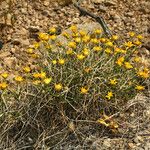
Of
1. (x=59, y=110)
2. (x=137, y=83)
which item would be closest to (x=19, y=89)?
(x=59, y=110)

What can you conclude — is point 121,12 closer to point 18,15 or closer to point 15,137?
point 18,15

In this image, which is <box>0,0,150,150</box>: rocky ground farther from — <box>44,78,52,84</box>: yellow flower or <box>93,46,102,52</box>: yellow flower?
<box>44,78,52,84</box>: yellow flower

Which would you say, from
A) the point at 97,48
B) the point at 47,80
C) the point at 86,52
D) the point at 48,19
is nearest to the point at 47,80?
the point at 47,80

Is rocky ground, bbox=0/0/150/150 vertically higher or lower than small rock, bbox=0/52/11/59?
higher

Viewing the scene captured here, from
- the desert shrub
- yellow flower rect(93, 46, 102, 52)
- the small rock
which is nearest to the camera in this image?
the desert shrub

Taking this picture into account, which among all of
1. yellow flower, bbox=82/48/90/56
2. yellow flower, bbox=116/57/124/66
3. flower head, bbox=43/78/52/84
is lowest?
flower head, bbox=43/78/52/84

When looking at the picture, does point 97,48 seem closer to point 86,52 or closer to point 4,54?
point 86,52

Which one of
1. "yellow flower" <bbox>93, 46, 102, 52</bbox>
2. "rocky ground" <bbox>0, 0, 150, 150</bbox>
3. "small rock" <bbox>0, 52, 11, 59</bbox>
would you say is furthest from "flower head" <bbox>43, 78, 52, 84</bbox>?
"small rock" <bbox>0, 52, 11, 59</bbox>

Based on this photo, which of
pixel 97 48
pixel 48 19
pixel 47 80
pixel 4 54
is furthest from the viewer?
pixel 48 19
